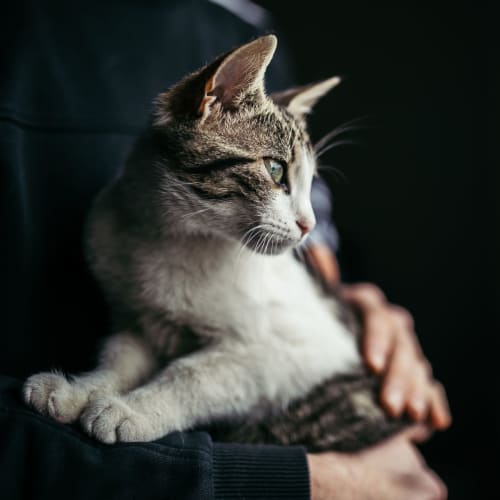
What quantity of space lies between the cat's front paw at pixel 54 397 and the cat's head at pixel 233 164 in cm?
33

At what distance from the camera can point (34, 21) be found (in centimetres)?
98

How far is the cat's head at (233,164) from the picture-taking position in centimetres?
83

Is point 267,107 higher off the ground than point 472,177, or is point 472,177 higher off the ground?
point 267,107

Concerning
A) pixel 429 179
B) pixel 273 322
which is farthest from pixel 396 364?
pixel 429 179

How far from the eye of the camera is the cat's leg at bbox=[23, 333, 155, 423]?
2.47ft

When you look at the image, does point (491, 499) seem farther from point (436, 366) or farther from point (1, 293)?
point (1, 293)

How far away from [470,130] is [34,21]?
1.58 m

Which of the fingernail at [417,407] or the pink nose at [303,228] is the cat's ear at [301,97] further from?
the fingernail at [417,407]

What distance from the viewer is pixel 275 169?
862mm

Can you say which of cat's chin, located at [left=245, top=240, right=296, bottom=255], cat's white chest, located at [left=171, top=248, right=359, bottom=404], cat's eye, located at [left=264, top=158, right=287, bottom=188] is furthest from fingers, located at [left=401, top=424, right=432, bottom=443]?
cat's eye, located at [left=264, top=158, right=287, bottom=188]

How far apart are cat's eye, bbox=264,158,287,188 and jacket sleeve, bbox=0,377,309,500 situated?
0.44 m

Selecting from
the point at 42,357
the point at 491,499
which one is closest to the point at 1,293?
the point at 42,357

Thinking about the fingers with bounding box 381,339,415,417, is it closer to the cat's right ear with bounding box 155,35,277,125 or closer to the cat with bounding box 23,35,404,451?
the cat with bounding box 23,35,404,451

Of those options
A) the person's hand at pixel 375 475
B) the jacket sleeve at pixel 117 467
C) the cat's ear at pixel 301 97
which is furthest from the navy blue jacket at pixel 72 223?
the cat's ear at pixel 301 97
